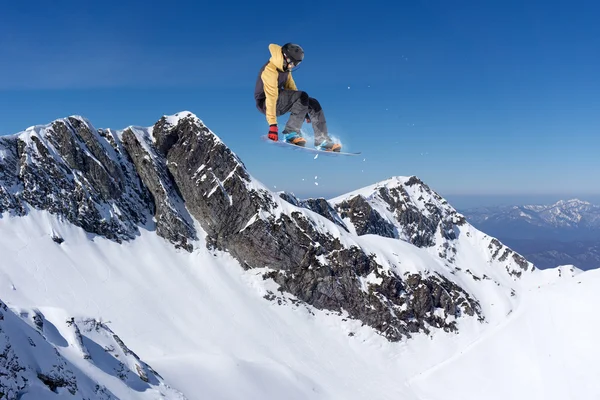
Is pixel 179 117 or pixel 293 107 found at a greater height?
pixel 179 117

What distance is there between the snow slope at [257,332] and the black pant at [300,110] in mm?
19566

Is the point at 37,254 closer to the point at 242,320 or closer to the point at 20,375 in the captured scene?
the point at 242,320

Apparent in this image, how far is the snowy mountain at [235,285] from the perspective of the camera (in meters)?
38.5

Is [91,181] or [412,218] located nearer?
[91,181]

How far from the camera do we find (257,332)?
4834 cm

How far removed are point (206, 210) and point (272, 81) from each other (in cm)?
5312

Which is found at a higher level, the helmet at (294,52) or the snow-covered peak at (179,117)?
the snow-covered peak at (179,117)

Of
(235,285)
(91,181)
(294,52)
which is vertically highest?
(91,181)

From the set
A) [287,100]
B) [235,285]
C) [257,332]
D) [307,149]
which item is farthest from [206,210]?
[287,100]

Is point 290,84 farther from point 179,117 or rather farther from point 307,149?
point 179,117

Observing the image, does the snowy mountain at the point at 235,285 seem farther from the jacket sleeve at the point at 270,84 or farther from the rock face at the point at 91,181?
the jacket sleeve at the point at 270,84

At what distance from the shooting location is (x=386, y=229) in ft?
351

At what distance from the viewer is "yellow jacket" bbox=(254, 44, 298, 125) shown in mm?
12414

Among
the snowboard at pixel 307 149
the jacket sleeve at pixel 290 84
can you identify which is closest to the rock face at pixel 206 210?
the snowboard at pixel 307 149
